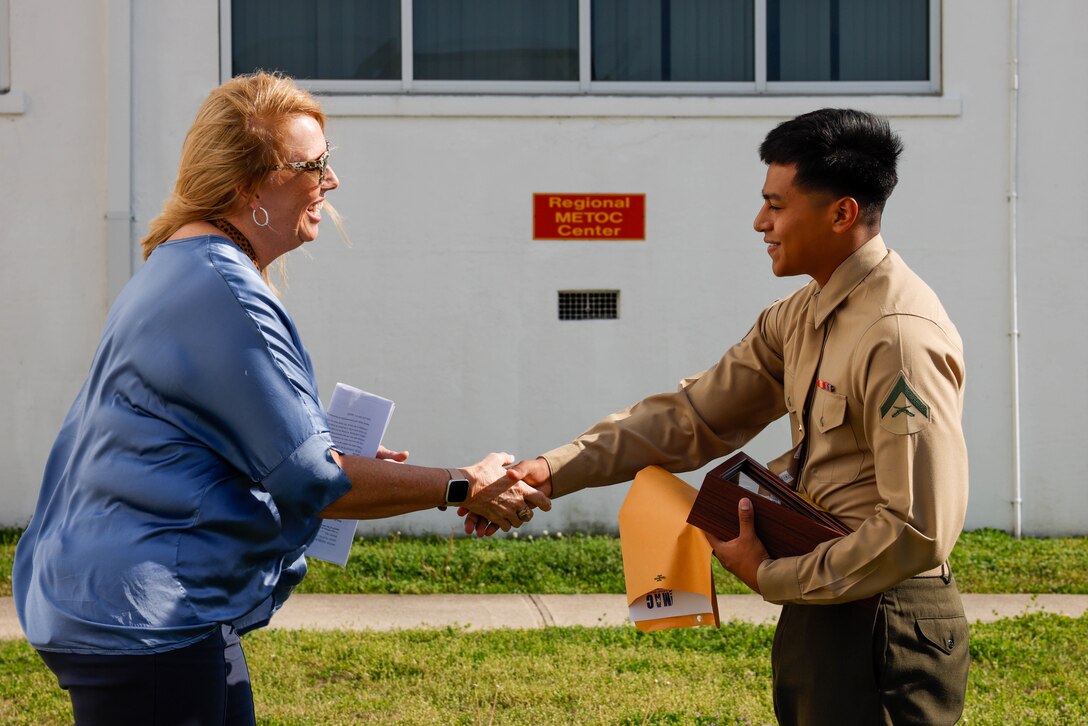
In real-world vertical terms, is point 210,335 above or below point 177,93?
below

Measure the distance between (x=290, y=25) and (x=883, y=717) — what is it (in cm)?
779

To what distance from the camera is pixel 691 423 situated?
3654 millimetres

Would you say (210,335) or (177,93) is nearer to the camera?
(210,335)

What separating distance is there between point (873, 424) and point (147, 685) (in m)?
1.74

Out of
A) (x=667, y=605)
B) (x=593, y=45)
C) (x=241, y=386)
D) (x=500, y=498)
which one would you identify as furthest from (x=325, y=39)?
(x=241, y=386)

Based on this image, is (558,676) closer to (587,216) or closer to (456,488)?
(456,488)

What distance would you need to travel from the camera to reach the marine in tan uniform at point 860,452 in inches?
106

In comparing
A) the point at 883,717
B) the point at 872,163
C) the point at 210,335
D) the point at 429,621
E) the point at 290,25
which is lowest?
the point at 429,621

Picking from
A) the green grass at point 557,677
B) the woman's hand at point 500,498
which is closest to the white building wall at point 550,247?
the green grass at point 557,677

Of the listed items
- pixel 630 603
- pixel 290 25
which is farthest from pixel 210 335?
pixel 290 25

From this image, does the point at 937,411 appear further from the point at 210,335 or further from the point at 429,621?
the point at 429,621

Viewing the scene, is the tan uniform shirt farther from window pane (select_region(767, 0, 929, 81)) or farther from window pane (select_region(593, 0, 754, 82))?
window pane (select_region(767, 0, 929, 81))

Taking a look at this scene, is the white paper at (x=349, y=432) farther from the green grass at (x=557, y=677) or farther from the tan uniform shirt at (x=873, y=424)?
the green grass at (x=557, y=677)

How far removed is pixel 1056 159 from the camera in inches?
360
